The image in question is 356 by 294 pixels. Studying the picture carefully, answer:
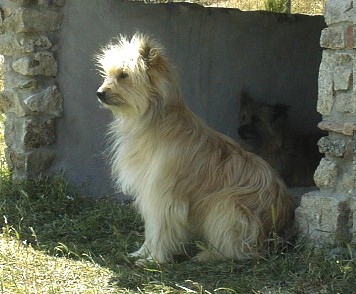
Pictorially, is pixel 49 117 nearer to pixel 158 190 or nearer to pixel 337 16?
pixel 158 190

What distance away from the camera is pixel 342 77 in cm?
488

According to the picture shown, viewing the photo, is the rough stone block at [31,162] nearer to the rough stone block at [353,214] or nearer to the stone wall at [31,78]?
the stone wall at [31,78]

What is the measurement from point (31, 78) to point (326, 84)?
3029mm

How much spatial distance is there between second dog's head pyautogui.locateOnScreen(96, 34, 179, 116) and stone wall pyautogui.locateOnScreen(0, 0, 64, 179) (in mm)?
1800

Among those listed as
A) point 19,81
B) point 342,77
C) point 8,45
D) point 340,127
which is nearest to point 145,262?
point 340,127

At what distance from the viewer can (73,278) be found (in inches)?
196

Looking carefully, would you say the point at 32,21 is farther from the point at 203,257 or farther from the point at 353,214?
the point at 353,214

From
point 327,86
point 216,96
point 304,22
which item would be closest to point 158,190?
point 327,86

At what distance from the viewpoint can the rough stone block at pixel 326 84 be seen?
16.3 ft

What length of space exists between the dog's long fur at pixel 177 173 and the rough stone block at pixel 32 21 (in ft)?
5.71

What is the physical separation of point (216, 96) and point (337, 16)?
3.18 meters

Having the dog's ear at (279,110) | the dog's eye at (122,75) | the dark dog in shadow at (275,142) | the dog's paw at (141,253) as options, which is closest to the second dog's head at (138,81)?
the dog's eye at (122,75)

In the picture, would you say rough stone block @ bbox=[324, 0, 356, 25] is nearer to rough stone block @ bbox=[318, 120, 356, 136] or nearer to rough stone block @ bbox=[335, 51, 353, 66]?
rough stone block @ bbox=[335, 51, 353, 66]

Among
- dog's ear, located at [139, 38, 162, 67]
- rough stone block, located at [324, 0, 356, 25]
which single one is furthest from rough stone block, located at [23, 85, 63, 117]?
rough stone block, located at [324, 0, 356, 25]
